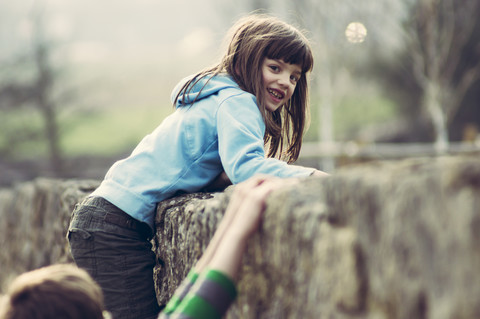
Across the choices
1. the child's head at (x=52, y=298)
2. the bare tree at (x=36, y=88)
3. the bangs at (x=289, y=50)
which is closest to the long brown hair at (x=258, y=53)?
the bangs at (x=289, y=50)

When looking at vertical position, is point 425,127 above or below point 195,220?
below

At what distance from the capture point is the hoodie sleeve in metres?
1.73

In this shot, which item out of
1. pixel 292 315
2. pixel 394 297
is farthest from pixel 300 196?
pixel 394 297

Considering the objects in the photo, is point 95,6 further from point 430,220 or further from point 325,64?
point 430,220

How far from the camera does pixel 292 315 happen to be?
130cm

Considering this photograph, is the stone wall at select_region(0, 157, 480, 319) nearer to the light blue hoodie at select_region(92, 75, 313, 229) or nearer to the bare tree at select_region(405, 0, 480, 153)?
the light blue hoodie at select_region(92, 75, 313, 229)

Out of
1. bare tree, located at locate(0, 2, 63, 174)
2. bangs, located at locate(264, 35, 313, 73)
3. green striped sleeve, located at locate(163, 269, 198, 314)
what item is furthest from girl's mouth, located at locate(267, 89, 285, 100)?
bare tree, located at locate(0, 2, 63, 174)

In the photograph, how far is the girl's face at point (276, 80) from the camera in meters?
2.19

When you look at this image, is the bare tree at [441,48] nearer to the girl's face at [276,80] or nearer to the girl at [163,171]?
the girl's face at [276,80]

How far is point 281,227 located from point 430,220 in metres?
0.45

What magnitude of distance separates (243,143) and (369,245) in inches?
32.4

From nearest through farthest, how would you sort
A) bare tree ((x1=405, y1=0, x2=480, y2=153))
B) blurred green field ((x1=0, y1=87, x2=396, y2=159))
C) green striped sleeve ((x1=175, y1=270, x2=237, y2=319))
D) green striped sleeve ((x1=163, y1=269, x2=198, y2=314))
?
green striped sleeve ((x1=175, y1=270, x2=237, y2=319)), green striped sleeve ((x1=163, y1=269, x2=198, y2=314)), bare tree ((x1=405, y1=0, x2=480, y2=153)), blurred green field ((x1=0, y1=87, x2=396, y2=159))

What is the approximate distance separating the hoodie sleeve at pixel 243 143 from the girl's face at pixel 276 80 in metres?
0.20

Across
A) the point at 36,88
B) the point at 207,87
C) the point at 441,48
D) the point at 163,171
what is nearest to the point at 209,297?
the point at 163,171
